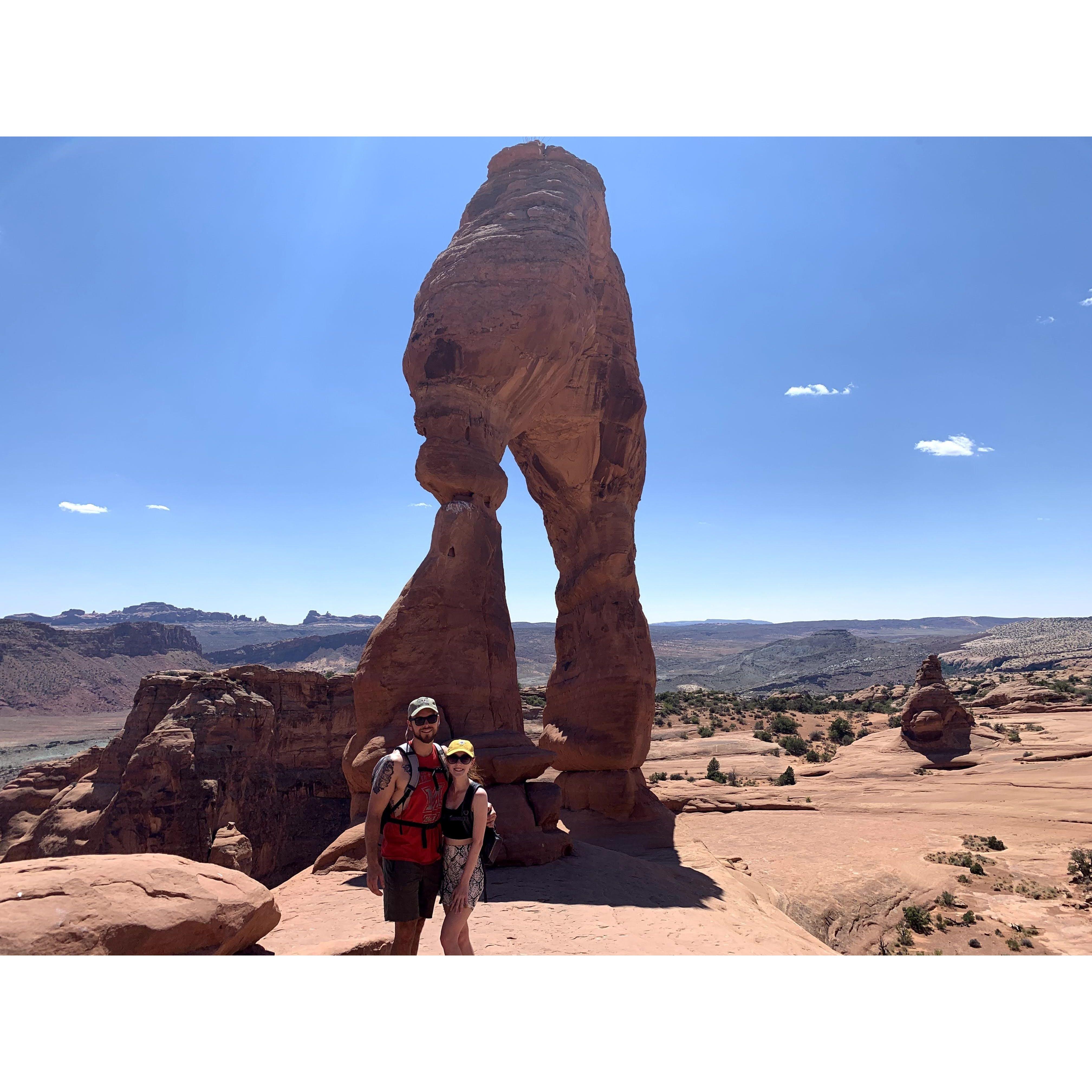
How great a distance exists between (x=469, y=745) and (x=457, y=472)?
653cm

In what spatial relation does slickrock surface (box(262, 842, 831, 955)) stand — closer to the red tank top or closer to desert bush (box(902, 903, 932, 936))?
the red tank top

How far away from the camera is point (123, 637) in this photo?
95188 mm

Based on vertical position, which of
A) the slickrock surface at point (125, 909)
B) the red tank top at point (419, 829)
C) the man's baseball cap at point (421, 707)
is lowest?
the slickrock surface at point (125, 909)

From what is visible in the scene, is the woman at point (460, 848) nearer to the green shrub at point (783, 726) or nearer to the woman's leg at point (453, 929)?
the woman's leg at point (453, 929)

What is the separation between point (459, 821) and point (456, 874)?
0.32 metres

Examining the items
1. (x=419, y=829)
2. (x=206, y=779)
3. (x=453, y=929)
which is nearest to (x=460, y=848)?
(x=419, y=829)

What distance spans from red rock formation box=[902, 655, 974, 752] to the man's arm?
75.0ft

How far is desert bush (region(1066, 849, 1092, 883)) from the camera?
33.9ft

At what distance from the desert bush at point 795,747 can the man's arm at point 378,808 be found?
24.6m

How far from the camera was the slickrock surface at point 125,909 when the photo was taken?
130 inches

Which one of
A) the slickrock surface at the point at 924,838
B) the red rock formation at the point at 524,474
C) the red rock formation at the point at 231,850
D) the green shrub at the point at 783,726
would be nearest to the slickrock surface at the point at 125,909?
the red rock formation at the point at 524,474

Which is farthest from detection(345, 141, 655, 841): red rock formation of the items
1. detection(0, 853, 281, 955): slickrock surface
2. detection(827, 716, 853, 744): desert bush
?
detection(827, 716, 853, 744): desert bush

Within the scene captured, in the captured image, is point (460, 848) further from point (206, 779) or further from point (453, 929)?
point (206, 779)

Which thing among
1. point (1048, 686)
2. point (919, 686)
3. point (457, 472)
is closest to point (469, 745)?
point (457, 472)
